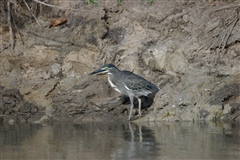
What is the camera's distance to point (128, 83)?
13195 millimetres

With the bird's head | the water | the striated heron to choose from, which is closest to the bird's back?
the striated heron

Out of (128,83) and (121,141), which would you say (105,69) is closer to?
(128,83)

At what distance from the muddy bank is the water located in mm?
501

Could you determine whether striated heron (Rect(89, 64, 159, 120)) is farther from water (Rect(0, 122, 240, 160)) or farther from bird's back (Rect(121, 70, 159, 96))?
water (Rect(0, 122, 240, 160))

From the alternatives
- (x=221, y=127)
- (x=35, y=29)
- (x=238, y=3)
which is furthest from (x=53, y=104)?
(x=238, y=3)

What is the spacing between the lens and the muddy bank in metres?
13.2

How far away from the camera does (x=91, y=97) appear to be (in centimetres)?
1346

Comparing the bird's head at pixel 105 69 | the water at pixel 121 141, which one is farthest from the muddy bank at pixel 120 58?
the water at pixel 121 141

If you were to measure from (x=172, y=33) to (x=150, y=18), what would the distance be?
1.73ft

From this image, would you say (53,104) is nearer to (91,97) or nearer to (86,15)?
(91,97)

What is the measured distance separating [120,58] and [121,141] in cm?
325

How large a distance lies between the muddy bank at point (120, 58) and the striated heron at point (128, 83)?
223 mm

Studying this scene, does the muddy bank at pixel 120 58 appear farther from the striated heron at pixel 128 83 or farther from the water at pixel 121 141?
the water at pixel 121 141

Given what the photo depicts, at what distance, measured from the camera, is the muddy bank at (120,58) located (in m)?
13.2
